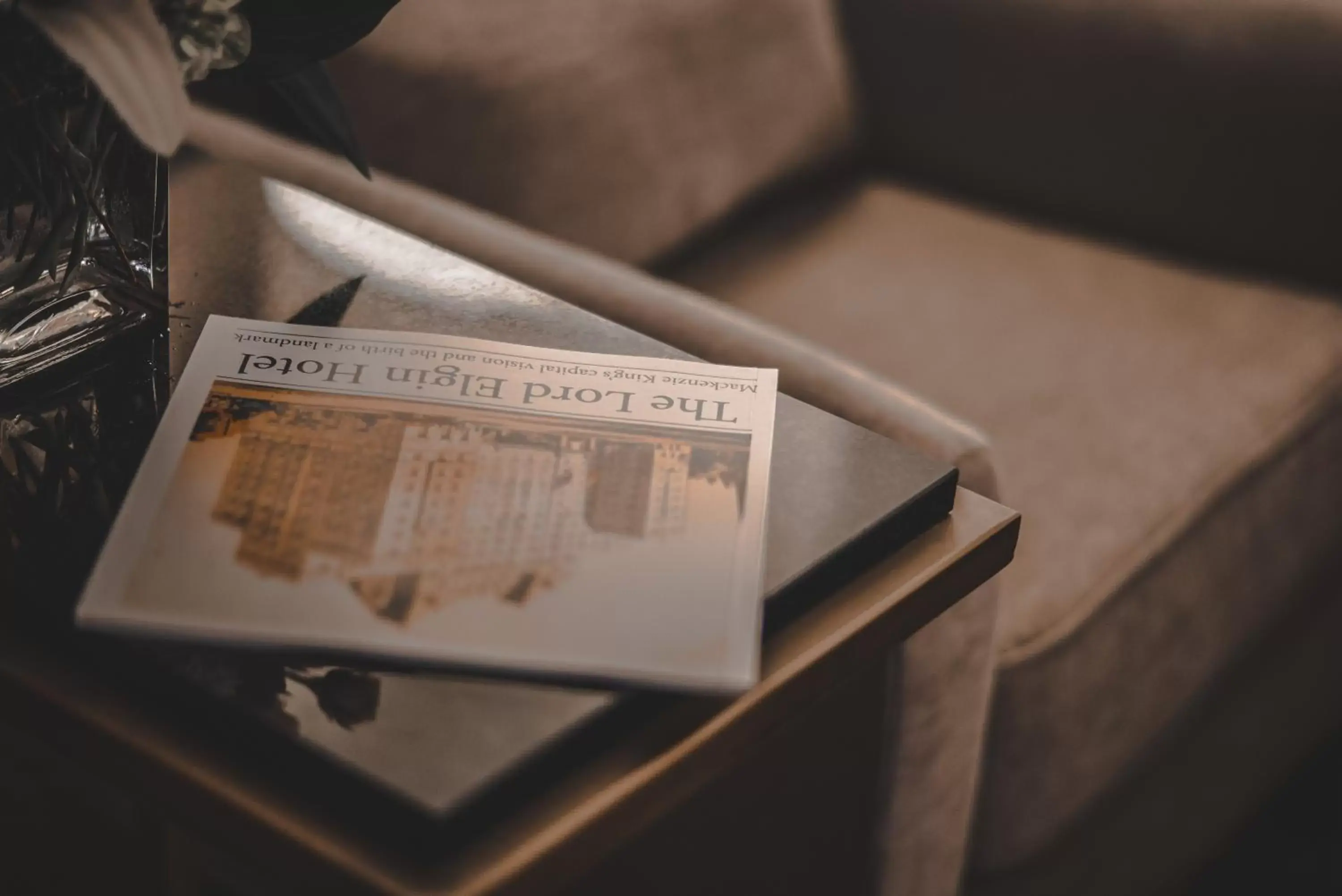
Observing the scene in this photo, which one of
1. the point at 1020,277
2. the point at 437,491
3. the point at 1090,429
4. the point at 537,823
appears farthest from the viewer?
the point at 1020,277

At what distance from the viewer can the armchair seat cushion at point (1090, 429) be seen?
892 mm

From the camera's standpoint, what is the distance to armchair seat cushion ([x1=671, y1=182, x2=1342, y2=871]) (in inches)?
35.1

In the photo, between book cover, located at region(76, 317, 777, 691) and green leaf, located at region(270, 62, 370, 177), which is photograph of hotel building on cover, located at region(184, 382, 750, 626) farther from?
green leaf, located at region(270, 62, 370, 177)

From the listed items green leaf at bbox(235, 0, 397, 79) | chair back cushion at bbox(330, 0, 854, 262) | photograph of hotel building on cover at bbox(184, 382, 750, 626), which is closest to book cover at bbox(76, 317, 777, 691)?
photograph of hotel building on cover at bbox(184, 382, 750, 626)

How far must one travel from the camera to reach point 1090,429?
40.4 inches

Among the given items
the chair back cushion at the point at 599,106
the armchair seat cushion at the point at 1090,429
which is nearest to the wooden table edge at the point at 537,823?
the armchair seat cushion at the point at 1090,429

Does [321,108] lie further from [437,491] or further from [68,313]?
[437,491]

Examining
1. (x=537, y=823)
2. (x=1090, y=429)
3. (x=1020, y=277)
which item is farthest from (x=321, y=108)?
(x=1020, y=277)

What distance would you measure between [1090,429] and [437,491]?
0.67 meters

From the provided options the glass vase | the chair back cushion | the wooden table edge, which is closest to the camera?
the wooden table edge

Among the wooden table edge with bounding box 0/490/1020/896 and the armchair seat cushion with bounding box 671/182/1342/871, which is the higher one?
the wooden table edge with bounding box 0/490/1020/896

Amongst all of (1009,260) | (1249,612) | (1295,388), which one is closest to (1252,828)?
(1249,612)

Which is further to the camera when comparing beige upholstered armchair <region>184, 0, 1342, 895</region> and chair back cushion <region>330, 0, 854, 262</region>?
chair back cushion <region>330, 0, 854, 262</region>

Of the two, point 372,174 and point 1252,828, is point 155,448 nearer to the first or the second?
point 372,174
